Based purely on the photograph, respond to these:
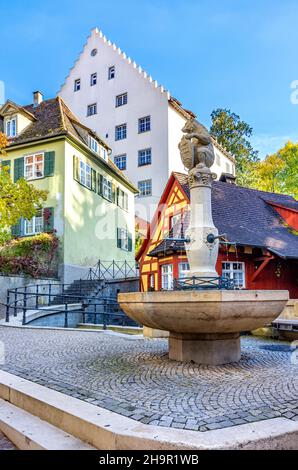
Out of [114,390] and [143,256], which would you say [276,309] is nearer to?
[114,390]

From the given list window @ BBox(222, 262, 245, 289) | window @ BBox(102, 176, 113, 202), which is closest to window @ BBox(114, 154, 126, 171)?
window @ BBox(102, 176, 113, 202)

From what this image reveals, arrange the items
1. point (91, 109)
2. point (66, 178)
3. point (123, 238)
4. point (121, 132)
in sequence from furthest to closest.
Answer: point (91, 109) → point (121, 132) → point (123, 238) → point (66, 178)

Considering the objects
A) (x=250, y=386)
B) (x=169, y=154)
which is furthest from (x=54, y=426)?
(x=169, y=154)

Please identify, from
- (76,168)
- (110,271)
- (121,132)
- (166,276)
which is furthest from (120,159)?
(166,276)

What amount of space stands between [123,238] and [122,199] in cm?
278

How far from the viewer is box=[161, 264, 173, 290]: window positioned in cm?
1916

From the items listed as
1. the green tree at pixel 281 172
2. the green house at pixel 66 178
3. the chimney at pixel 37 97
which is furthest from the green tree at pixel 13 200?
the green tree at pixel 281 172

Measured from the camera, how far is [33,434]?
3334 millimetres

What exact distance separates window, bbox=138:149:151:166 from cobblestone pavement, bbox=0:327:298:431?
82.3 ft

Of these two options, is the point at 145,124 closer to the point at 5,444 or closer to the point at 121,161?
the point at 121,161

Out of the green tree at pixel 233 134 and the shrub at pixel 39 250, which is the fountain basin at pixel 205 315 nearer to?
the shrub at pixel 39 250

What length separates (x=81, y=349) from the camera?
730 cm

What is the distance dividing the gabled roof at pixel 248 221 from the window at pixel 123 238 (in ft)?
26.3
